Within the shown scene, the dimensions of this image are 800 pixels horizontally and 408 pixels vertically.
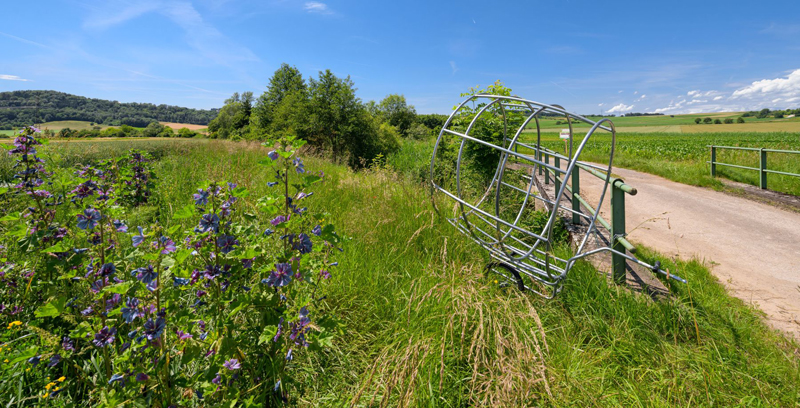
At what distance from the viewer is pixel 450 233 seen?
3.35 meters

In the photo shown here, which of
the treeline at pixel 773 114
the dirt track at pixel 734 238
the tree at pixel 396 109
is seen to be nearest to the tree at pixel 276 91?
the tree at pixel 396 109

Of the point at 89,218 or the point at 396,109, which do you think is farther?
the point at 396,109

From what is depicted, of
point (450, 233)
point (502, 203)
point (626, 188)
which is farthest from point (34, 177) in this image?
point (502, 203)

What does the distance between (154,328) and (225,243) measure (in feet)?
1.39

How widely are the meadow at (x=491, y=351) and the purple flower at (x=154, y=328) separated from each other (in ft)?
0.42

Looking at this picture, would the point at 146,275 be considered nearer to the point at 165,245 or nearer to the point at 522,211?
the point at 165,245

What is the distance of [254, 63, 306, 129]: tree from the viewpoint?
28703 millimetres

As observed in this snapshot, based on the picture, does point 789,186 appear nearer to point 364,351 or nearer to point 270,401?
point 364,351

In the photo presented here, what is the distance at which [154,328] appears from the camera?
1.38 m

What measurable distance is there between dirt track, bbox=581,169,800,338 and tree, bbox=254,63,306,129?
27394 millimetres

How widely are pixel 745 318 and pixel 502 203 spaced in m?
3.55

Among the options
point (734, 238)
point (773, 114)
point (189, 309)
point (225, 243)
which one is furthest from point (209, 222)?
point (773, 114)

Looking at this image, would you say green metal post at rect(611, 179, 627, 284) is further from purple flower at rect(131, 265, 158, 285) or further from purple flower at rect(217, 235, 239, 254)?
purple flower at rect(131, 265, 158, 285)

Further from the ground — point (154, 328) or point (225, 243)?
point (225, 243)
